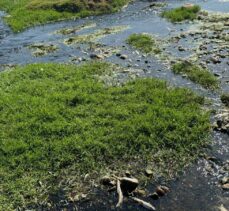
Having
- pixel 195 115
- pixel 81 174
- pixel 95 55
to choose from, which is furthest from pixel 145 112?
pixel 95 55

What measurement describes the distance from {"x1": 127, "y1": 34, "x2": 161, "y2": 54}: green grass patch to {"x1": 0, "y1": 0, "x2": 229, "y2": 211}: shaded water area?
27.8 inches

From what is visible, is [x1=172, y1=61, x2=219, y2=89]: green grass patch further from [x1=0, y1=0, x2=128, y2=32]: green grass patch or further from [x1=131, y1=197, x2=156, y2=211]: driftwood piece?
→ [x1=0, y1=0, x2=128, y2=32]: green grass patch

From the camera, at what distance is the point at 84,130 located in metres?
21.3

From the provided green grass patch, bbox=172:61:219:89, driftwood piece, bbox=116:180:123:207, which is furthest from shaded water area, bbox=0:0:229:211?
green grass patch, bbox=172:61:219:89

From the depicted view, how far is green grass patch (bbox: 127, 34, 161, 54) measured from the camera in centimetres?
3376

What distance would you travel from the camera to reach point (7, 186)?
17.9 metres

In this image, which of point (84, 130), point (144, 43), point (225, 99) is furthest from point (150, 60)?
point (84, 130)

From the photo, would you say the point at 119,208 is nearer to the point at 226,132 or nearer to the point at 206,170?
the point at 206,170

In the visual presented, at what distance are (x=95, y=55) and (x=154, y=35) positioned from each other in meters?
7.85

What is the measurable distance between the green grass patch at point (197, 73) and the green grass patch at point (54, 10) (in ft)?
78.6

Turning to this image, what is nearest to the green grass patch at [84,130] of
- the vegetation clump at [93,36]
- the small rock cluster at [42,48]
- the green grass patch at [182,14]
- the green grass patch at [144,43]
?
the green grass patch at [144,43]

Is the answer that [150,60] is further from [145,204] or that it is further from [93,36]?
[145,204]

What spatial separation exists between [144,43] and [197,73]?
30.7 feet

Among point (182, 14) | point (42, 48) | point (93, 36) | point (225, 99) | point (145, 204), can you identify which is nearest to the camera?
point (145, 204)
